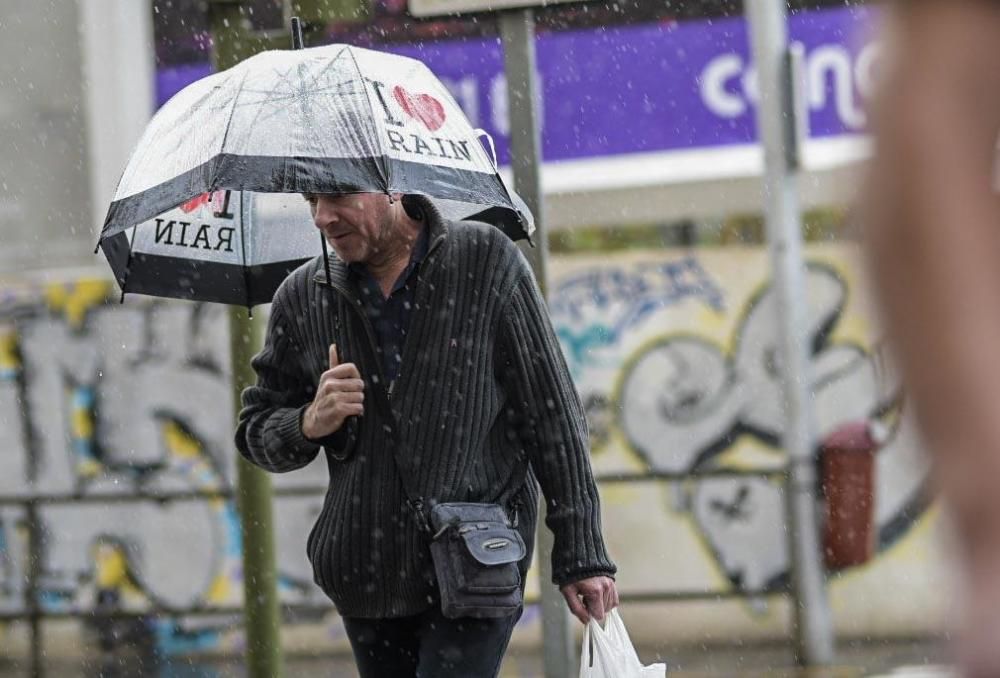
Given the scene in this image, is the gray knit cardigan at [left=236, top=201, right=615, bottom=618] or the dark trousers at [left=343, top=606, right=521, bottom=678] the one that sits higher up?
the gray knit cardigan at [left=236, top=201, right=615, bottom=618]

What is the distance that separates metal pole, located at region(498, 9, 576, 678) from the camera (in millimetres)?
6004

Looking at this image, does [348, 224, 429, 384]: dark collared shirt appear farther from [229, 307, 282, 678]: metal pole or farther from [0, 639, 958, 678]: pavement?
[0, 639, 958, 678]: pavement

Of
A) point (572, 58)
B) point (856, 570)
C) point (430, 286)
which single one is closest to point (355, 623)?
point (430, 286)

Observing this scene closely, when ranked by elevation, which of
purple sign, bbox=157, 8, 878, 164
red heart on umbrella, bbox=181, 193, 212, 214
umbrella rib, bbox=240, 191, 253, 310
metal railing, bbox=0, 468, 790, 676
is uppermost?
purple sign, bbox=157, 8, 878, 164

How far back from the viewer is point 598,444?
32.5ft

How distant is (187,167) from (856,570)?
6.39 metres

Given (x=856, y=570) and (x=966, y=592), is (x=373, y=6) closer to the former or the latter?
(x=856, y=570)

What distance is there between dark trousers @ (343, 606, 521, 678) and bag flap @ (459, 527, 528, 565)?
16cm

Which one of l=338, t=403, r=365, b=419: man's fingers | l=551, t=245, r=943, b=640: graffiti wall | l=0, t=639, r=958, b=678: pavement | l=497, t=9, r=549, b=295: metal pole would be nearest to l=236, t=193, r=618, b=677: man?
l=338, t=403, r=365, b=419: man's fingers

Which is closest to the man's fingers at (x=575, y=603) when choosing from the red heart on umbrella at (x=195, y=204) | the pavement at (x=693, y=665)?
the red heart on umbrella at (x=195, y=204)

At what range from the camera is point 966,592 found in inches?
32.7

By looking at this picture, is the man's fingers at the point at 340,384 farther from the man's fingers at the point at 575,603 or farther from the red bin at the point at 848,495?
the red bin at the point at 848,495

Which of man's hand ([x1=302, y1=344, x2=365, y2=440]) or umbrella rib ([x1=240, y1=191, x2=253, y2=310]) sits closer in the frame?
man's hand ([x1=302, y1=344, x2=365, y2=440])

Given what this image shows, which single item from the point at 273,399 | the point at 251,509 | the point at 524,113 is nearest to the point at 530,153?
the point at 524,113
